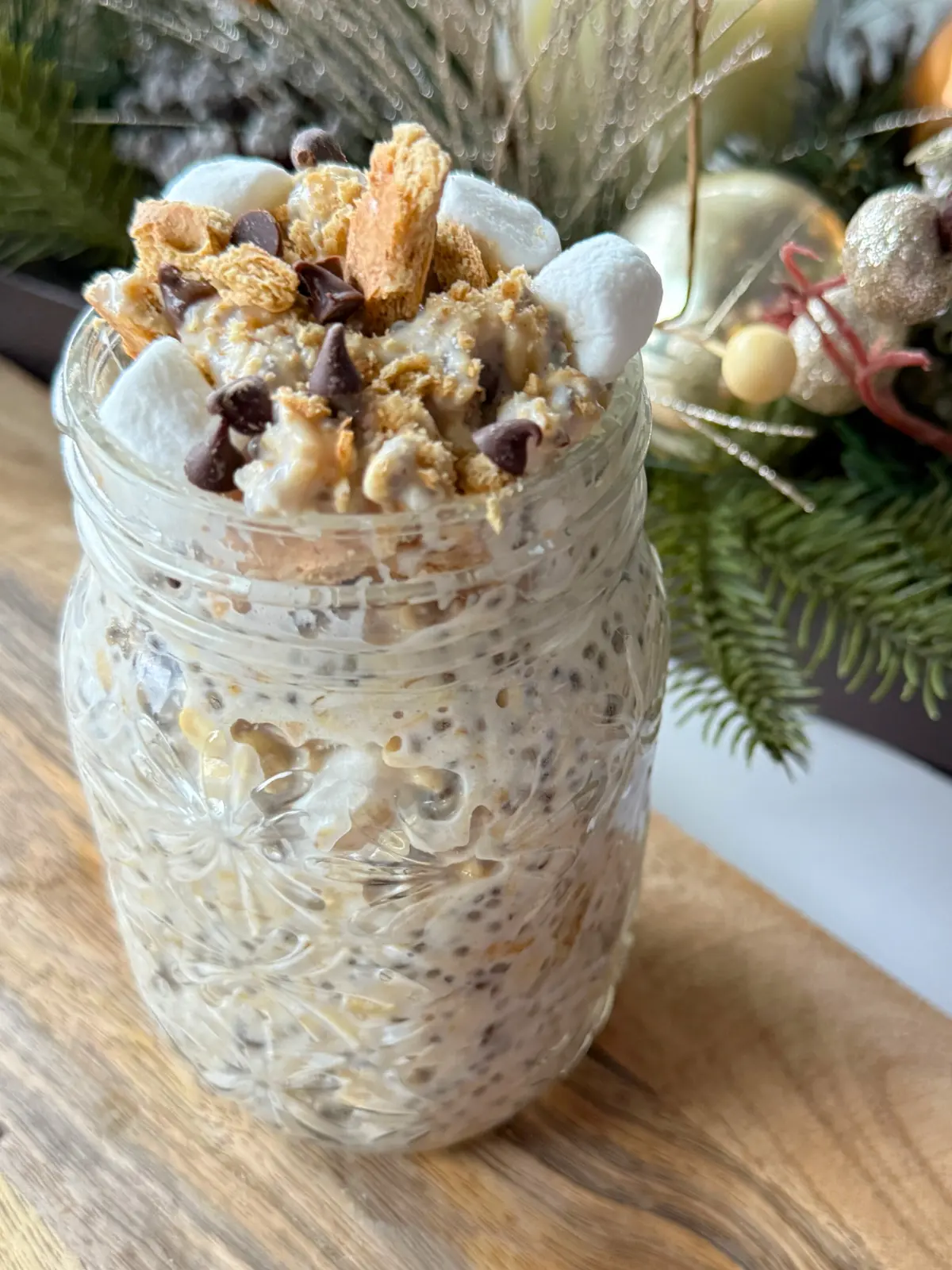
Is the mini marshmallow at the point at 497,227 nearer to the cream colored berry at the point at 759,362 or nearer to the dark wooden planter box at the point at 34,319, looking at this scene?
the cream colored berry at the point at 759,362

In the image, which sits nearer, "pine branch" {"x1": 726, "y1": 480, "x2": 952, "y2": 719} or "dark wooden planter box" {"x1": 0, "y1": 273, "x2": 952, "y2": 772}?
"pine branch" {"x1": 726, "y1": 480, "x2": 952, "y2": 719}

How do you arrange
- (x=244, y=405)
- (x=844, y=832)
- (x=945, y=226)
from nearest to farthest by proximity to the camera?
1. (x=244, y=405)
2. (x=945, y=226)
3. (x=844, y=832)

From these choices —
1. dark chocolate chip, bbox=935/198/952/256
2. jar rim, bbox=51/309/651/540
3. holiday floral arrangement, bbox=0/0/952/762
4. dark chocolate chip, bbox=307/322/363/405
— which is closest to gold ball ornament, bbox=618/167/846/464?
holiday floral arrangement, bbox=0/0/952/762

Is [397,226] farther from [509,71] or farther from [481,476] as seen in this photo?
[509,71]

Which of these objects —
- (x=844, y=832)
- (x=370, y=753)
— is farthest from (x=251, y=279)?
(x=844, y=832)

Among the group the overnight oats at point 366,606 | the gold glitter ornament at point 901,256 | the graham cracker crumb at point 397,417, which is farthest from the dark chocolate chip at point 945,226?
the graham cracker crumb at point 397,417

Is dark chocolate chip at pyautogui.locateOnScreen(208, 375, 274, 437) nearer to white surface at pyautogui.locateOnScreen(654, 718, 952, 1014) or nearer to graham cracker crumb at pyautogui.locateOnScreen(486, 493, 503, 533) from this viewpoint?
graham cracker crumb at pyautogui.locateOnScreen(486, 493, 503, 533)

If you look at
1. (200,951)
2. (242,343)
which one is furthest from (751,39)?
(200,951)
